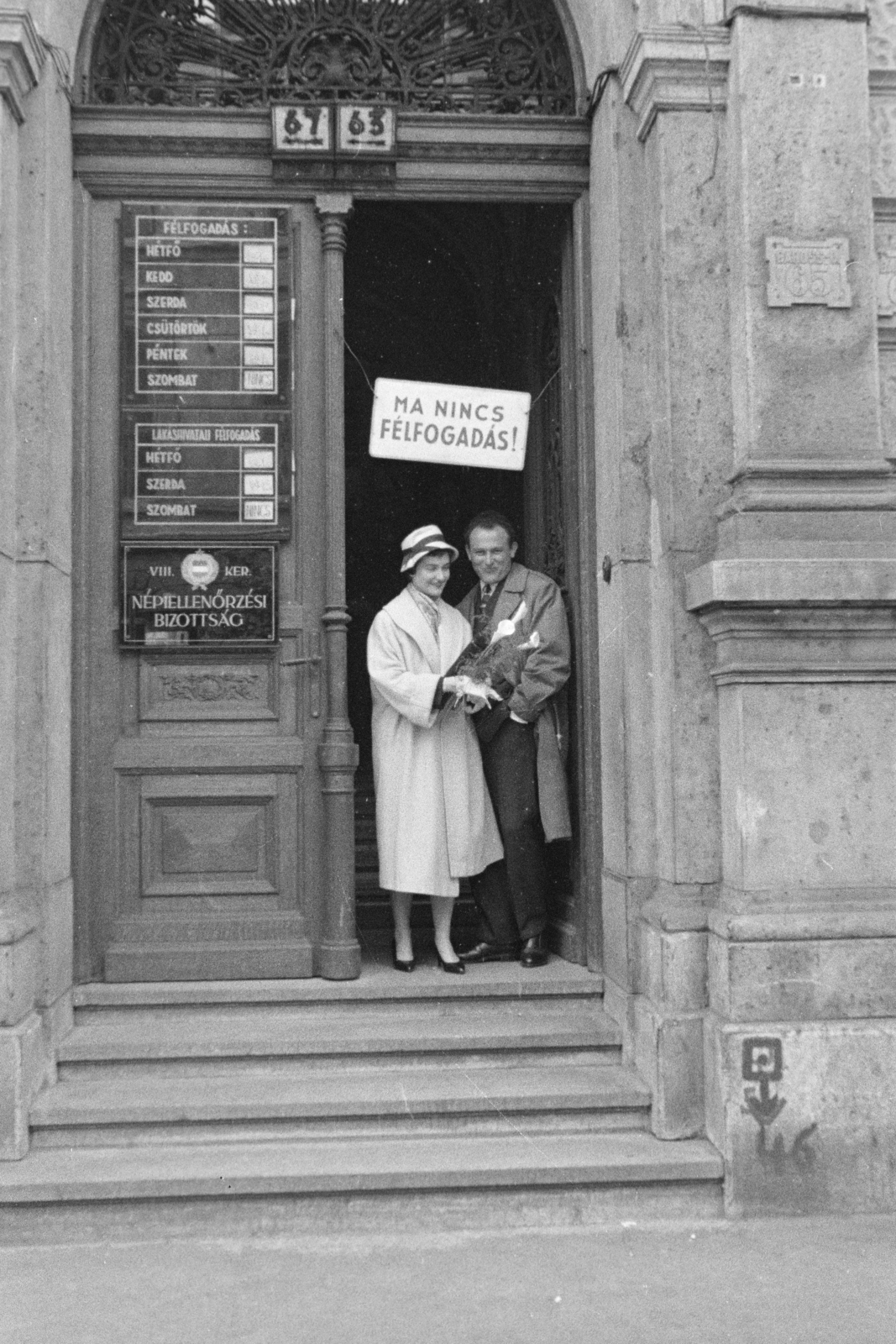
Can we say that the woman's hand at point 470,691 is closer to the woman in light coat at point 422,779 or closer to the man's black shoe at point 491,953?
the woman in light coat at point 422,779

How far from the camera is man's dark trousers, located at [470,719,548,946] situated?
20.1 ft

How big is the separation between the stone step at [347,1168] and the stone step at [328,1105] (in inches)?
2.2

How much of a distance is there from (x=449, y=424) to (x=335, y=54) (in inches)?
66.4

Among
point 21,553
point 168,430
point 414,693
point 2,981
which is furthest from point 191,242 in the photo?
point 2,981

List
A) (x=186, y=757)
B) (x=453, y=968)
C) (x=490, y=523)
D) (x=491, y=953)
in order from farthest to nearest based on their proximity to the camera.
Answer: (x=490, y=523) < (x=491, y=953) < (x=453, y=968) < (x=186, y=757)

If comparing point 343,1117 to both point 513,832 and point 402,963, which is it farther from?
point 513,832

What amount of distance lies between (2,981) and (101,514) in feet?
6.46

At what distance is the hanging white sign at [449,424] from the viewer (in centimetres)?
621

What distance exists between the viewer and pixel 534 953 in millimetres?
5934

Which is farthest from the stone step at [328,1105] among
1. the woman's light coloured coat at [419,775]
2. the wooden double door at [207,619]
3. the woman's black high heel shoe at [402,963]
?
the woman's light coloured coat at [419,775]

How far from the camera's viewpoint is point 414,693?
5844 mm

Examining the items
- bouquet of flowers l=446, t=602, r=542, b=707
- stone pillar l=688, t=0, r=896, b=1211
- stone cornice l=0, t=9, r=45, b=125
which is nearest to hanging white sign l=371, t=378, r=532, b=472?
bouquet of flowers l=446, t=602, r=542, b=707

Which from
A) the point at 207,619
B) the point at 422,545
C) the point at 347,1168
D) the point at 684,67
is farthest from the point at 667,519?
the point at 347,1168

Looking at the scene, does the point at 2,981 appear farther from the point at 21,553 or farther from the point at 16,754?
the point at 21,553
